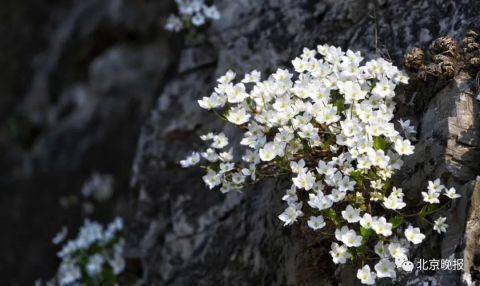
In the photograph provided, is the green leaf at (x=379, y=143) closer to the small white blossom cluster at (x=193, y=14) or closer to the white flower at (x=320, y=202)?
the white flower at (x=320, y=202)

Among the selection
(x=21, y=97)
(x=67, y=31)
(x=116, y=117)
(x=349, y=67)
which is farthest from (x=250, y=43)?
(x=21, y=97)

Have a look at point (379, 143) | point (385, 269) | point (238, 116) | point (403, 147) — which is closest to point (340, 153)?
point (379, 143)

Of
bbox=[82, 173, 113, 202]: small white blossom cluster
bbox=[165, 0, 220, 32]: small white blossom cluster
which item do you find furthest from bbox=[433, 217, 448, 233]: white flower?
bbox=[82, 173, 113, 202]: small white blossom cluster

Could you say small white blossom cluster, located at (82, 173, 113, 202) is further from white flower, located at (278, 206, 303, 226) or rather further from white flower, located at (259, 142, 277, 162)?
white flower, located at (278, 206, 303, 226)

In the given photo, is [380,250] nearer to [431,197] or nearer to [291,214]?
[431,197]

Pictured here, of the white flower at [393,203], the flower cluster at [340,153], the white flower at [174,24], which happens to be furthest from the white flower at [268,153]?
the white flower at [174,24]

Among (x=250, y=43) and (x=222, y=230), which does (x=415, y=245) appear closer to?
(x=222, y=230)
